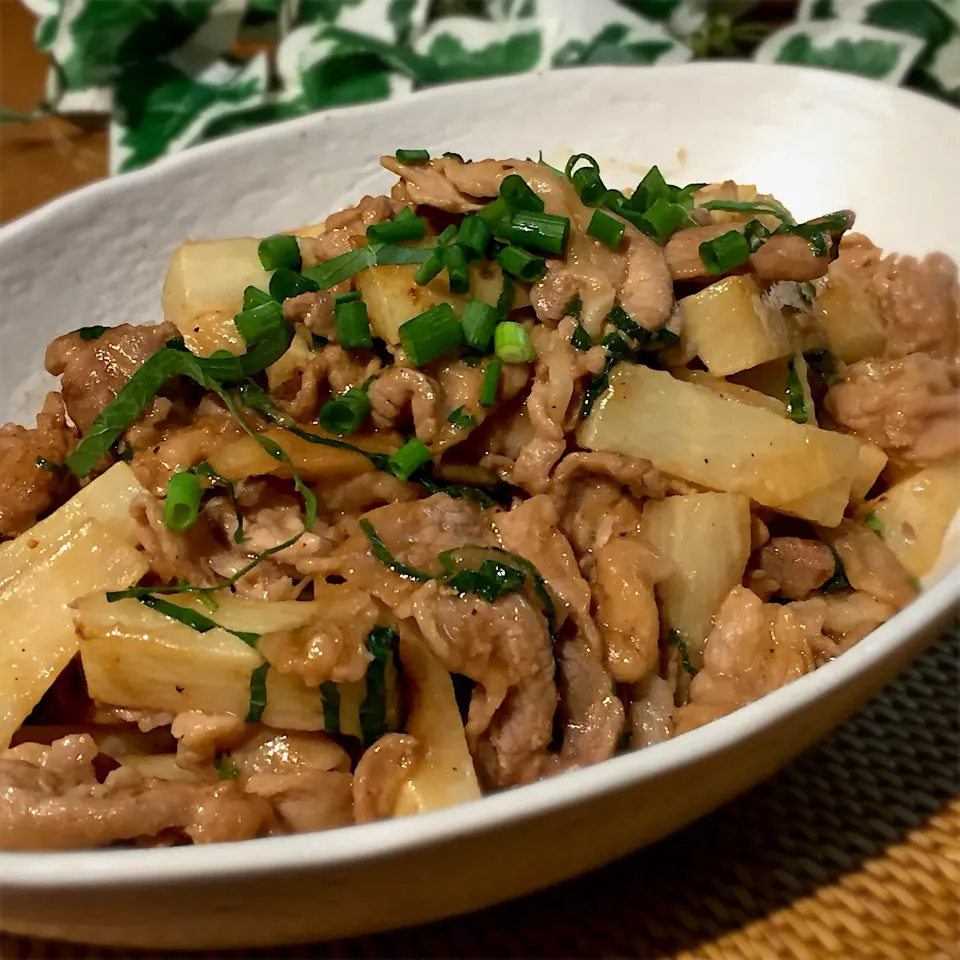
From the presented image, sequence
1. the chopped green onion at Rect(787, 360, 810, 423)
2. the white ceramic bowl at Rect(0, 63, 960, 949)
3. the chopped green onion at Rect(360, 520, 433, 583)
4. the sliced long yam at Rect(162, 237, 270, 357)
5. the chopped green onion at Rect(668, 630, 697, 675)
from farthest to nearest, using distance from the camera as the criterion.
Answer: the sliced long yam at Rect(162, 237, 270, 357)
the chopped green onion at Rect(787, 360, 810, 423)
the chopped green onion at Rect(668, 630, 697, 675)
the chopped green onion at Rect(360, 520, 433, 583)
the white ceramic bowl at Rect(0, 63, 960, 949)

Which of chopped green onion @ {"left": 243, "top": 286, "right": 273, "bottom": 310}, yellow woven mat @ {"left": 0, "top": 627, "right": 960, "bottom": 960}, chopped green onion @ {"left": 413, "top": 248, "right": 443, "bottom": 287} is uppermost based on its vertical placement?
chopped green onion @ {"left": 413, "top": 248, "right": 443, "bottom": 287}

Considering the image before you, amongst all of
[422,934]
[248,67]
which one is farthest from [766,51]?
[422,934]

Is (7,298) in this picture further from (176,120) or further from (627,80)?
(176,120)

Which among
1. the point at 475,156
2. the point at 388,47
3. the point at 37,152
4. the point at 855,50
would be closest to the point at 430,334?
the point at 475,156

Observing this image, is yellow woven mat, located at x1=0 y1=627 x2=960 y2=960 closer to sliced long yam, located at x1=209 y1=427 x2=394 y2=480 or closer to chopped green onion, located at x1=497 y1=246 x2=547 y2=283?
sliced long yam, located at x1=209 y1=427 x2=394 y2=480

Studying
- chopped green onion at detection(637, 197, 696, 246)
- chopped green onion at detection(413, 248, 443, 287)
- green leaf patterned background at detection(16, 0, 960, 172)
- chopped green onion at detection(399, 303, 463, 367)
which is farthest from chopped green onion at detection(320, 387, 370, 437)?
green leaf patterned background at detection(16, 0, 960, 172)

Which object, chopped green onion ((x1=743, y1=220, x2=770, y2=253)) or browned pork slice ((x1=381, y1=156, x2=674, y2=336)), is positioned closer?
browned pork slice ((x1=381, y1=156, x2=674, y2=336))
